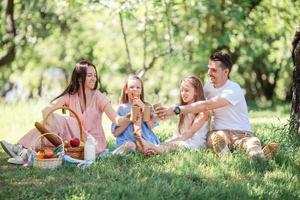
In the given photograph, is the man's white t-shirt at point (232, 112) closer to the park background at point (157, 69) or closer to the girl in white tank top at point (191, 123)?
the girl in white tank top at point (191, 123)

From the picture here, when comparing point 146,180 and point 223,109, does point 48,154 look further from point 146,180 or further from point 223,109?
point 223,109

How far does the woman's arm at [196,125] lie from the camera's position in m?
6.52

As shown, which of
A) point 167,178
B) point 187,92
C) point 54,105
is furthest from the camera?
point 187,92

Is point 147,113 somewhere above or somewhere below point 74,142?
above

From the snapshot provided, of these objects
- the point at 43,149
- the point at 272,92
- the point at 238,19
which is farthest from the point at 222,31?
the point at 43,149

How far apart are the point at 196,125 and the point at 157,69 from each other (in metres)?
17.7

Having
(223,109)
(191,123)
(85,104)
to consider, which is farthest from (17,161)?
(223,109)

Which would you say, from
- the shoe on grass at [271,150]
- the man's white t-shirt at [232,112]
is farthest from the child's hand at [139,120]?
the shoe on grass at [271,150]

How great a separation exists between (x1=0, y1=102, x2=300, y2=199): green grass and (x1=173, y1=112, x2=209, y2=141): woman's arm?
428 millimetres

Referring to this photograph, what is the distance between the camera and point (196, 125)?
653 cm

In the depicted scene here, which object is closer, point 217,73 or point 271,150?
point 271,150

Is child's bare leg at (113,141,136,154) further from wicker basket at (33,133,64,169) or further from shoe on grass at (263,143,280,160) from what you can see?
shoe on grass at (263,143,280,160)

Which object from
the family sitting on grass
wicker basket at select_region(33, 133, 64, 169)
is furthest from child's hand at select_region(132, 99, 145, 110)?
wicker basket at select_region(33, 133, 64, 169)

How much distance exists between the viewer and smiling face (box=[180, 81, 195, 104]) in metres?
6.62
